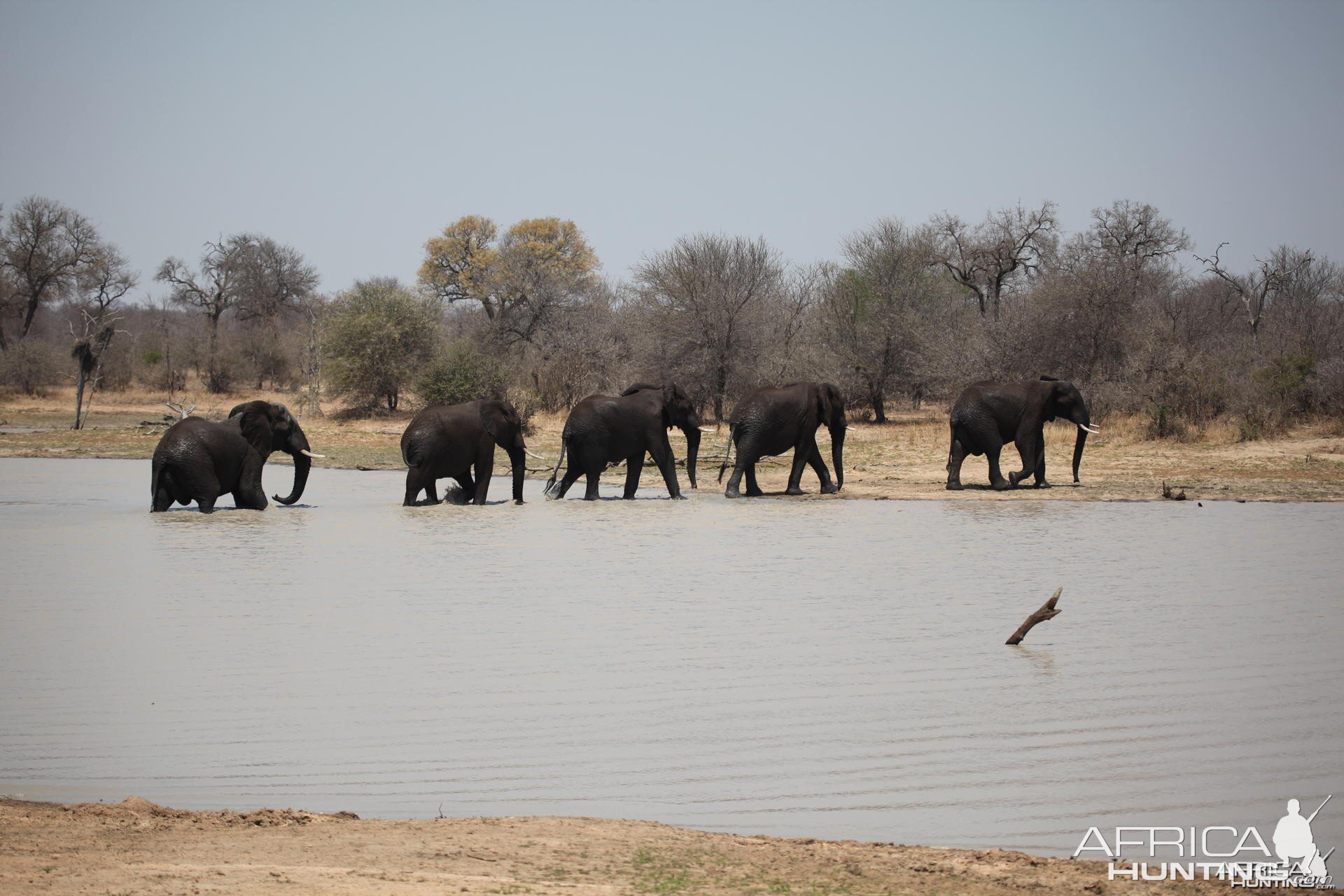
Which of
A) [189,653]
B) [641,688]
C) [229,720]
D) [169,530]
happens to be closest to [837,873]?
[641,688]

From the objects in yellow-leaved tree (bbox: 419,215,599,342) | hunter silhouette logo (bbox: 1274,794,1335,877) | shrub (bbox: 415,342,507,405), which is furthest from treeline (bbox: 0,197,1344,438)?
hunter silhouette logo (bbox: 1274,794,1335,877)

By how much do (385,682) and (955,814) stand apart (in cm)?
379

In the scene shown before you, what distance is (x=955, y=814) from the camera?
555cm

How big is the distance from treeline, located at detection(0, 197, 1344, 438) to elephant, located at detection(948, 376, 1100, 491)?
8.36m

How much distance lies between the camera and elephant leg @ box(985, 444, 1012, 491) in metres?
19.6

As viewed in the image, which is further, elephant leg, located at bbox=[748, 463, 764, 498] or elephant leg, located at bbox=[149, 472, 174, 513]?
elephant leg, located at bbox=[748, 463, 764, 498]

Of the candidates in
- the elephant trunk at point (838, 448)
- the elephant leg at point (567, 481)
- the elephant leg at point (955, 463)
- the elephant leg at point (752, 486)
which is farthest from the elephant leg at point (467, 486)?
the elephant leg at point (955, 463)

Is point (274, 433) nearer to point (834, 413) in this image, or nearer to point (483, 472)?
point (483, 472)

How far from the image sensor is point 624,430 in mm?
17906

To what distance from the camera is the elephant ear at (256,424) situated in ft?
55.7

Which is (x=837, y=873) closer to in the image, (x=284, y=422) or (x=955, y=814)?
(x=955, y=814)

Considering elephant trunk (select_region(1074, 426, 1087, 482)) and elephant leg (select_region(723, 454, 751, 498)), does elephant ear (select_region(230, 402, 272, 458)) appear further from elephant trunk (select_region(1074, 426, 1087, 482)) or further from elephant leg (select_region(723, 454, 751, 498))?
elephant trunk (select_region(1074, 426, 1087, 482))

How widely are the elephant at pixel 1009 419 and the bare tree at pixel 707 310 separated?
18064mm

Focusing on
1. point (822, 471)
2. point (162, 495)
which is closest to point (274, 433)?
point (162, 495)
